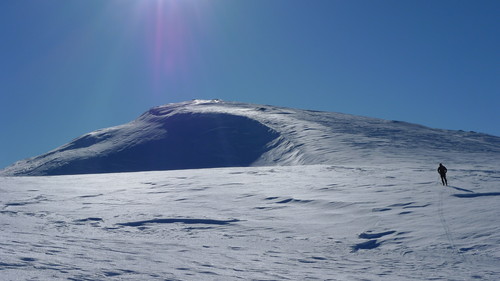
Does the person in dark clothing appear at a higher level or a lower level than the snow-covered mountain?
lower

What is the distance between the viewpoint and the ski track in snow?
8227 millimetres

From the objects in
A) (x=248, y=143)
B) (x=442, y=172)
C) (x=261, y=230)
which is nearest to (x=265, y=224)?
(x=261, y=230)

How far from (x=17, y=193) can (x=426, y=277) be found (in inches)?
616

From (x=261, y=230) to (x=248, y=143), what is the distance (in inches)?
1462

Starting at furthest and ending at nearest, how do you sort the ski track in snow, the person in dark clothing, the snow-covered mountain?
1. the snow-covered mountain
2. the person in dark clothing
3. the ski track in snow

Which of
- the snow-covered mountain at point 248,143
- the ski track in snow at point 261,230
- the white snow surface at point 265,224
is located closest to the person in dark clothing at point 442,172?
the ski track in snow at point 261,230

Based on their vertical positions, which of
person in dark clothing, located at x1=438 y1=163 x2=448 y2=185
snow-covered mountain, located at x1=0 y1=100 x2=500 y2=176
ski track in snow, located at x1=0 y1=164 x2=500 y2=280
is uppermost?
snow-covered mountain, located at x1=0 y1=100 x2=500 y2=176

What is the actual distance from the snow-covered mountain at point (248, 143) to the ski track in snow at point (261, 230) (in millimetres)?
12429

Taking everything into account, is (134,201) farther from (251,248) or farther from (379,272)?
(379,272)

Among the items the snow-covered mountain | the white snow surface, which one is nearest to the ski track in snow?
the white snow surface

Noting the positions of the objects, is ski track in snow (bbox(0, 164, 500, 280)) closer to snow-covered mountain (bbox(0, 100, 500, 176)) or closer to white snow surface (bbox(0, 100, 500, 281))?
white snow surface (bbox(0, 100, 500, 281))

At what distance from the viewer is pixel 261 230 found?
12.4m

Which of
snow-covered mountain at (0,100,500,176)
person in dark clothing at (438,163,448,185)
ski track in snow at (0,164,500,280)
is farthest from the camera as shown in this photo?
snow-covered mountain at (0,100,500,176)

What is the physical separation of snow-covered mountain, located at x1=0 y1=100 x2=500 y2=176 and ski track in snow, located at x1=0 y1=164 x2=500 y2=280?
12.4 m
